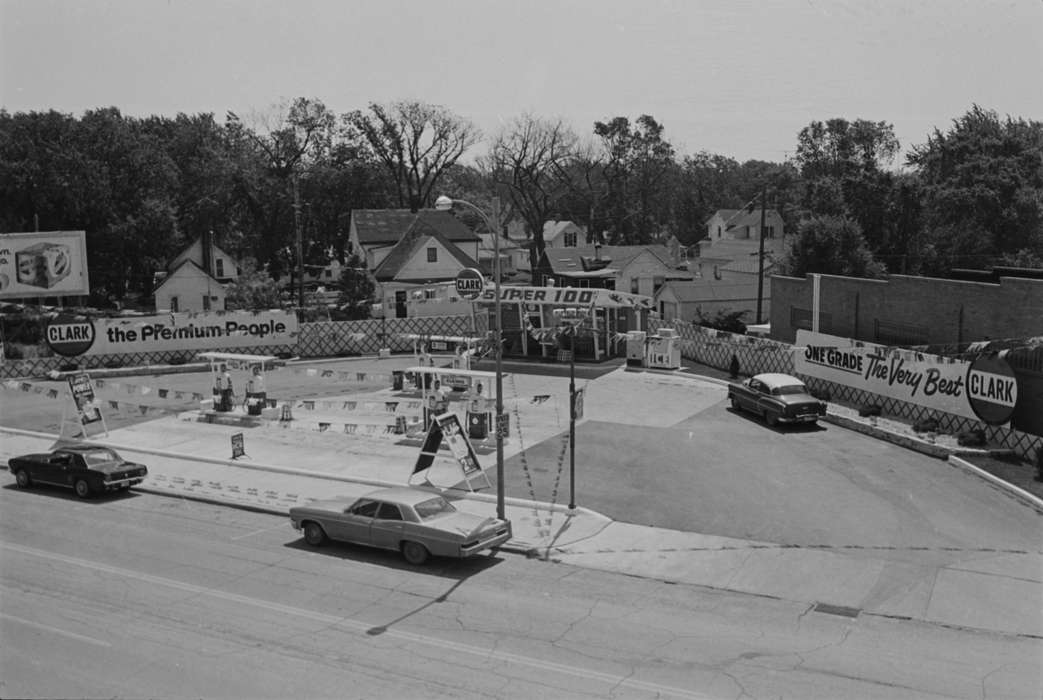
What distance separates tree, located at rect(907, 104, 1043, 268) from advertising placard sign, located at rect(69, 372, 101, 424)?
56.7 metres

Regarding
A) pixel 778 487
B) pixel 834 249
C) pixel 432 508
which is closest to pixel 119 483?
pixel 432 508

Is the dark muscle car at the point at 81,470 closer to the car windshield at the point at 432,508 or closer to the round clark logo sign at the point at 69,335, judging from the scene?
the car windshield at the point at 432,508

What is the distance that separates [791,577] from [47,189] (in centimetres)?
6705

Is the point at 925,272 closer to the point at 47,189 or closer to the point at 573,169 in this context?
the point at 573,169

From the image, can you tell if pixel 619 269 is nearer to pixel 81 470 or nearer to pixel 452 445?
pixel 452 445

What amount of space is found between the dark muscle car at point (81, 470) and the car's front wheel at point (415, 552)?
10664 mm

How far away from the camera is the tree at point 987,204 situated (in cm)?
6638

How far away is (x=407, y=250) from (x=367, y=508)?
4803cm

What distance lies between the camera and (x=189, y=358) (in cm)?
5094

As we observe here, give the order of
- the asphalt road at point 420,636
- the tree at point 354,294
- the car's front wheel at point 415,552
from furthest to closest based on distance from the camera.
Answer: the tree at point 354,294
the car's front wheel at point 415,552
the asphalt road at point 420,636

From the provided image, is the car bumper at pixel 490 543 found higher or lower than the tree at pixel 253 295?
lower

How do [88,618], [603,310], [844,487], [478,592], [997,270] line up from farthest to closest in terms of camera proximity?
[603,310]
[997,270]
[844,487]
[478,592]
[88,618]

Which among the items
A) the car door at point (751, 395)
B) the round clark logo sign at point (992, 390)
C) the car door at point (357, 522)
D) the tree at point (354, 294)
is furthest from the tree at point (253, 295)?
the round clark logo sign at point (992, 390)

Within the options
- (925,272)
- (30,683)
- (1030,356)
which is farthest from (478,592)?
(925,272)
